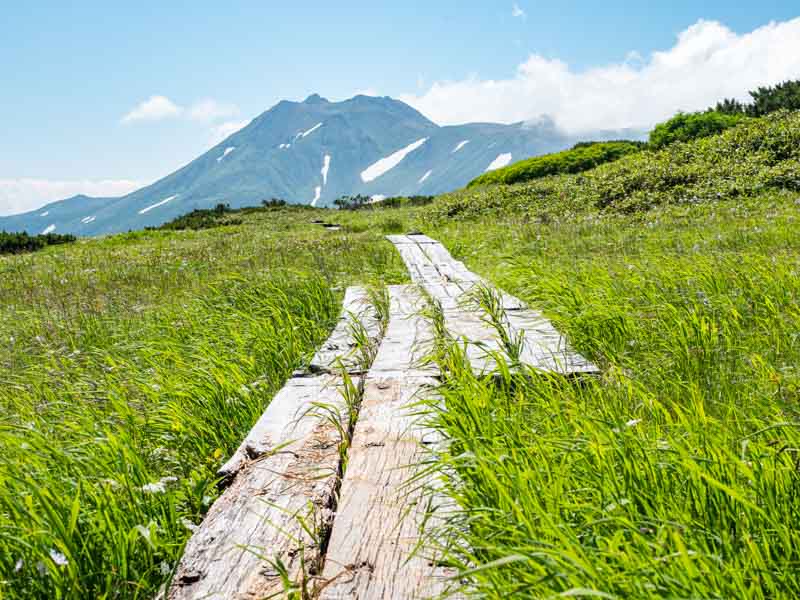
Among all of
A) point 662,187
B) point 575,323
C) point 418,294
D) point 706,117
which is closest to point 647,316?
point 575,323

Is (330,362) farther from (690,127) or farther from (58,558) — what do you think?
(690,127)

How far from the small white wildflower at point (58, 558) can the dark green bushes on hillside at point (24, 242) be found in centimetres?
2326

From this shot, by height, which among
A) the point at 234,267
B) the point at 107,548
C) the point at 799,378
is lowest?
the point at 799,378

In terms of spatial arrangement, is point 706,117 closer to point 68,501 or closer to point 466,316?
point 466,316

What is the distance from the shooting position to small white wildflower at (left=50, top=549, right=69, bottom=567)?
1.89m

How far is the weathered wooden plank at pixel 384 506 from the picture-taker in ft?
5.55

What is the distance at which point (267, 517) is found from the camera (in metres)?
2.10

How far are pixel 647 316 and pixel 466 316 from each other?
5.07 ft

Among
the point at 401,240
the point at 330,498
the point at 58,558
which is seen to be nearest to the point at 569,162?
the point at 401,240

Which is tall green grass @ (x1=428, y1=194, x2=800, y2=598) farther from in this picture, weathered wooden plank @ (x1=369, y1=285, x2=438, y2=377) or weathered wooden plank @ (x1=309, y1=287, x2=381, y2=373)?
weathered wooden plank @ (x1=309, y1=287, x2=381, y2=373)

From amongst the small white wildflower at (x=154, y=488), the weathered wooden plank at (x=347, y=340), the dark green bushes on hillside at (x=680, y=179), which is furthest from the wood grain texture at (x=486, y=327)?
the dark green bushes on hillside at (x=680, y=179)

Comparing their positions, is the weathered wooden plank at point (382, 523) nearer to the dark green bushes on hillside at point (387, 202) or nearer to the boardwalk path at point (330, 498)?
the boardwalk path at point (330, 498)

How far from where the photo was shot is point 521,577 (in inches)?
63.4

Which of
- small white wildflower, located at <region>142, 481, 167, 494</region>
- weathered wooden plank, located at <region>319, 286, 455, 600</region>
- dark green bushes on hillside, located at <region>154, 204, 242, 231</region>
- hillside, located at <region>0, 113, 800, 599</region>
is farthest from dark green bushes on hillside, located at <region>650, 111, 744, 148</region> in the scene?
small white wildflower, located at <region>142, 481, 167, 494</region>
